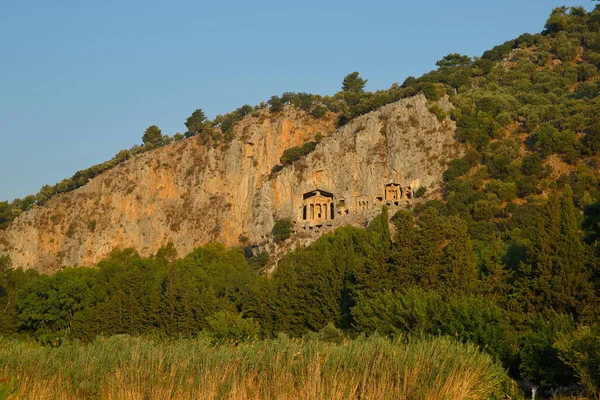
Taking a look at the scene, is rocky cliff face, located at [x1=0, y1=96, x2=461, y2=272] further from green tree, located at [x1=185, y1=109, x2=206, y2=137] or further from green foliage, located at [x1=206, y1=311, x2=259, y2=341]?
green foliage, located at [x1=206, y1=311, x2=259, y2=341]

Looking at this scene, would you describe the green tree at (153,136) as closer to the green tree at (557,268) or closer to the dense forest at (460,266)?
the dense forest at (460,266)

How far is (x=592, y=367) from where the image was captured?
26.3m

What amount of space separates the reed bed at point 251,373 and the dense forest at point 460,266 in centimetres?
579

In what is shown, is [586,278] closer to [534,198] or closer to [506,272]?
[506,272]

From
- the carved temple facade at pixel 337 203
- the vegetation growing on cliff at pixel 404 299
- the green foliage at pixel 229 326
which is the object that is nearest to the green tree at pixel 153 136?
the carved temple facade at pixel 337 203

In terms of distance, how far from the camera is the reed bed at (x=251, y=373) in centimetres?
1936

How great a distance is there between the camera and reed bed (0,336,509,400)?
63.5 feet

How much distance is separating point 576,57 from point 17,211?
264ft

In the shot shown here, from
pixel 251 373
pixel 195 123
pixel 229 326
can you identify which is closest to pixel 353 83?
pixel 195 123

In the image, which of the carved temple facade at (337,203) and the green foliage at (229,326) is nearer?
the green foliage at (229,326)

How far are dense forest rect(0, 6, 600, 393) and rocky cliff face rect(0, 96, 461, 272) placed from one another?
3.35 metres

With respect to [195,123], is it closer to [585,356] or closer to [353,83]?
[353,83]

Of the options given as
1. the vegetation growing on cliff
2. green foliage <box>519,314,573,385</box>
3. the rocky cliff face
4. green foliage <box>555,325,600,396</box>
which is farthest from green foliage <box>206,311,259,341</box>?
the rocky cliff face

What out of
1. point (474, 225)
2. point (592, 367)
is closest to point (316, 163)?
point (474, 225)
